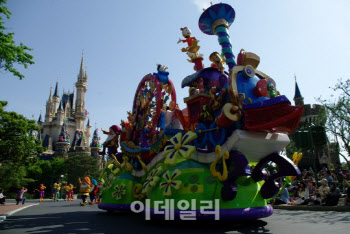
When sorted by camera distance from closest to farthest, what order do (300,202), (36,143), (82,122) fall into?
1. (300,202)
2. (36,143)
3. (82,122)

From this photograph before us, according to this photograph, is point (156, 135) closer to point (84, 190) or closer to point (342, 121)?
point (84, 190)

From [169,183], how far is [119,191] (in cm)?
380

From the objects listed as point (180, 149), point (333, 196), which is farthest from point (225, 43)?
point (333, 196)

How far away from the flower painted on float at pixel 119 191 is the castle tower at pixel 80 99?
7697 centimetres

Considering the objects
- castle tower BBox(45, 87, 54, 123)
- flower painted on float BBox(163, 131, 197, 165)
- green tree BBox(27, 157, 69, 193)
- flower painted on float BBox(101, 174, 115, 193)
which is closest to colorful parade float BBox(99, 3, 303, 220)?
flower painted on float BBox(163, 131, 197, 165)

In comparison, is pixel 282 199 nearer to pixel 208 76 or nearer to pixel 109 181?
pixel 109 181

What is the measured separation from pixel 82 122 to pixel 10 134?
64.0m

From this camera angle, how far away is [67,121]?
Answer: 84.4 m

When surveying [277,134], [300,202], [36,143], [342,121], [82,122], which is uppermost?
[82,122]

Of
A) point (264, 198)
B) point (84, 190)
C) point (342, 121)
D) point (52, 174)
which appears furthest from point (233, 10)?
point (52, 174)

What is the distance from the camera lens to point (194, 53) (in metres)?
9.27

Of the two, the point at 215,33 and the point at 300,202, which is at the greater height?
the point at 215,33

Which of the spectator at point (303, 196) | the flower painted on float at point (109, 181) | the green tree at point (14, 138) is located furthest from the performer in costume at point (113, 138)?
the green tree at point (14, 138)

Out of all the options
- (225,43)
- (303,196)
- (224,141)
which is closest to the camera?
(224,141)
